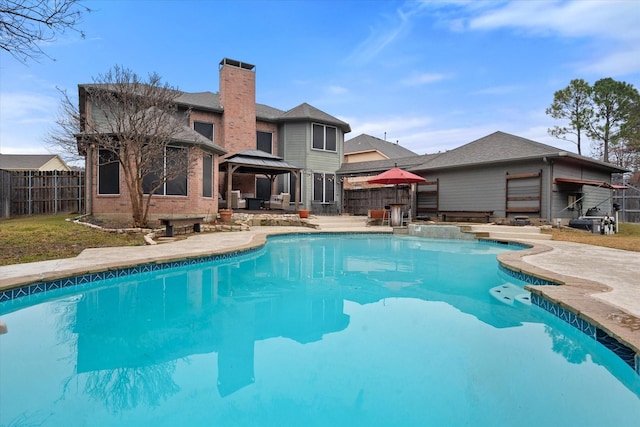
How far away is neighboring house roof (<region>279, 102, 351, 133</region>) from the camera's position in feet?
60.4

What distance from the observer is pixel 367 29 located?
47.0 feet

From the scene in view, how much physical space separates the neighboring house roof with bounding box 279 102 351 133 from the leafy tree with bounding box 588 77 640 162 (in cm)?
1533

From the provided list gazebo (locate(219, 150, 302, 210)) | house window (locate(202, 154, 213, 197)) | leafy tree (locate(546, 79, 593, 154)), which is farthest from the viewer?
leafy tree (locate(546, 79, 593, 154))

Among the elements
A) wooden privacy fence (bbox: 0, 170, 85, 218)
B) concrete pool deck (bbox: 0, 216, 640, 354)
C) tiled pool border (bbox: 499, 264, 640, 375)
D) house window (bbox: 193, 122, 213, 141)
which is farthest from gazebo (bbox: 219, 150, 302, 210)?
tiled pool border (bbox: 499, 264, 640, 375)

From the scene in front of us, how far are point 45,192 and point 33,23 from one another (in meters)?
14.8

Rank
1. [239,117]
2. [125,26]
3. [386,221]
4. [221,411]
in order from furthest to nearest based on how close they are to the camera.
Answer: [239,117] < [386,221] < [125,26] < [221,411]

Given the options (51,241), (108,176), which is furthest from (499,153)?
(51,241)

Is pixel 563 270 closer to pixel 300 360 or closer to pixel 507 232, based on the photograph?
pixel 300 360

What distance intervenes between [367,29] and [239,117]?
7.36 meters

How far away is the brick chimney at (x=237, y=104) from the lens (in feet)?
55.6

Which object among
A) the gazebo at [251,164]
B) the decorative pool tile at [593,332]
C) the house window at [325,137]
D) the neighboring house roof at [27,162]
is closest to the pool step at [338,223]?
the gazebo at [251,164]

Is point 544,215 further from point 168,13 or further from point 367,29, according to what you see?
point 168,13

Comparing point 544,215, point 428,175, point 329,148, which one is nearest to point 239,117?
point 329,148

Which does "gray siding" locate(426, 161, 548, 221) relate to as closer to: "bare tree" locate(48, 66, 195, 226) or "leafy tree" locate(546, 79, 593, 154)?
"leafy tree" locate(546, 79, 593, 154)
